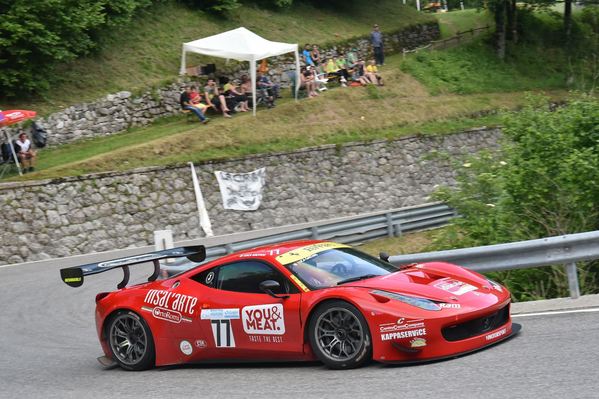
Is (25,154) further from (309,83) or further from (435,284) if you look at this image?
(435,284)

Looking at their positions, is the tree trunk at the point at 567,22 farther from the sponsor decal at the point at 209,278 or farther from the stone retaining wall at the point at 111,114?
the sponsor decal at the point at 209,278

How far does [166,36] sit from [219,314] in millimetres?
27315

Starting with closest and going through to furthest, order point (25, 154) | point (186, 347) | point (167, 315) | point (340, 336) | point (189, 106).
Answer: point (340, 336) < point (186, 347) < point (167, 315) < point (25, 154) < point (189, 106)

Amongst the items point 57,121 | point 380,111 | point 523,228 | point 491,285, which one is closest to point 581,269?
point 523,228

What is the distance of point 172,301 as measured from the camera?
9742 millimetres

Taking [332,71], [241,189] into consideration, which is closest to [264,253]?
[241,189]

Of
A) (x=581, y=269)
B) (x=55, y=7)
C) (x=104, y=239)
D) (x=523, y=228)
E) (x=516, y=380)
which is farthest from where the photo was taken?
(x=55, y=7)

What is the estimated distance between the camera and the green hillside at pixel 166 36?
30.3m

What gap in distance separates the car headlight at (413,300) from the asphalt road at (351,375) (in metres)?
0.49

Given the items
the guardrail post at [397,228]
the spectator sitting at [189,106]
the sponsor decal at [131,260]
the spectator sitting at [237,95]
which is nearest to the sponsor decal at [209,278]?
the sponsor decal at [131,260]

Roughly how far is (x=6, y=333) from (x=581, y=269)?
824cm

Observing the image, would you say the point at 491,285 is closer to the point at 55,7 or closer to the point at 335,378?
the point at 335,378

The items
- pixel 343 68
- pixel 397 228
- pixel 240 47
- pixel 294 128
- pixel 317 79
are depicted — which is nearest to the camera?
pixel 397 228

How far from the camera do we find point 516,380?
281 inches
